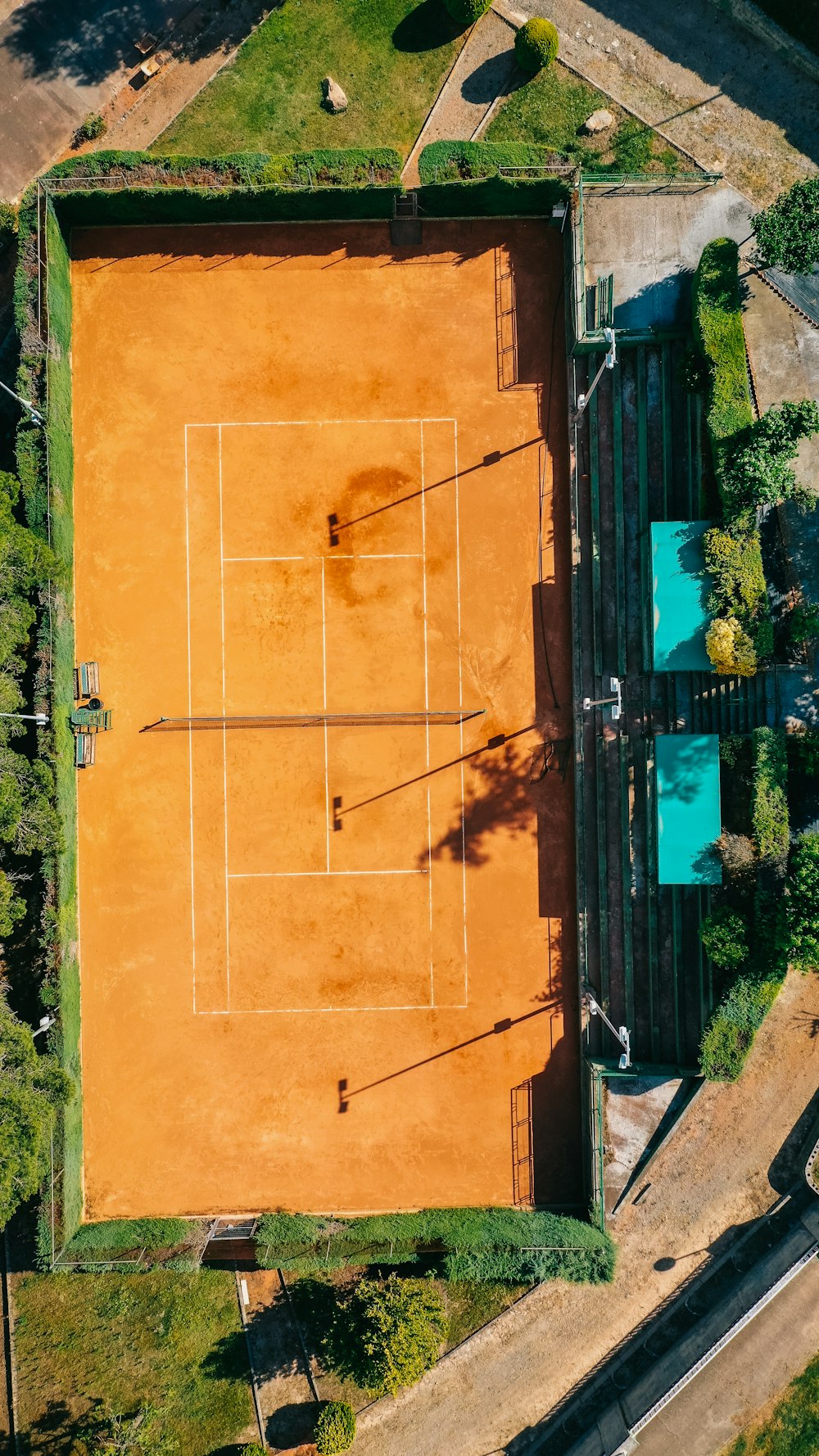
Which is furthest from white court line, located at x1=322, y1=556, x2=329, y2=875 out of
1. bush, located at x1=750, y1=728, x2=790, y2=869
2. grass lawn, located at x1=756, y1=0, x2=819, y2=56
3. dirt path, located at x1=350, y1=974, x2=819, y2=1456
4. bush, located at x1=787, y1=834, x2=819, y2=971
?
grass lawn, located at x1=756, y1=0, x2=819, y2=56

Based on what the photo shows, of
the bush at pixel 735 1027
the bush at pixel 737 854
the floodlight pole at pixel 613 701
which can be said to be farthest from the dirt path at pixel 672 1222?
the floodlight pole at pixel 613 701

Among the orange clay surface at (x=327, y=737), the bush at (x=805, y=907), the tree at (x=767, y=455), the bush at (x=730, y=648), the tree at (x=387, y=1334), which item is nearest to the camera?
the bush at (x=805, y=907)

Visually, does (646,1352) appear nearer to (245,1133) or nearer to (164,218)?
(245,1133)

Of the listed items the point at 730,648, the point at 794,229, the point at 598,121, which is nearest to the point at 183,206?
the point at 598,121

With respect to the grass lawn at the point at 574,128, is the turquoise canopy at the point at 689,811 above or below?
below

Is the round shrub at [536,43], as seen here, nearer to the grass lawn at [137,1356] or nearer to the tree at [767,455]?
the tree at [767,455]

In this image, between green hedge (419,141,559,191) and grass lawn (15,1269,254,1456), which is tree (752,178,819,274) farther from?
grass lawn (15,1269,254,1456)

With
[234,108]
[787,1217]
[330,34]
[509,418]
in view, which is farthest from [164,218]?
[787,1217]
